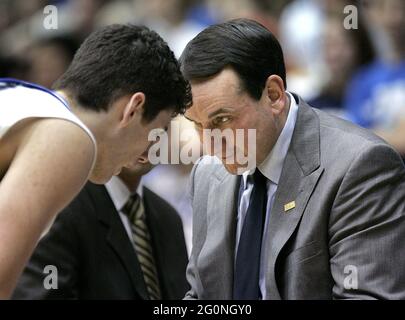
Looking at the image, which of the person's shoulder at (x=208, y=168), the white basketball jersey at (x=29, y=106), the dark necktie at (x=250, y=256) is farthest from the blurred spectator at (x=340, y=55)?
the white basketball jersey at (x=29, y=106)

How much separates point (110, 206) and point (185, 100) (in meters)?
0.73

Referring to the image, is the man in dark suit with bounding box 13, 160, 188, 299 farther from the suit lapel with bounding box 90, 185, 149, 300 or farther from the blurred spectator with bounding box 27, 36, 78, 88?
the blurred spectator with bounding box 27, 36, 78, 88

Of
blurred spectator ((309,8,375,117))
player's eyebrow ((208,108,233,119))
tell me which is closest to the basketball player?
player's eyebrow ((208,108,233,119))

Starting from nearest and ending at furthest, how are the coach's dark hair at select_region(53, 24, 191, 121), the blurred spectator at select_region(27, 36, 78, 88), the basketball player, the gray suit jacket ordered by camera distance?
the basketball player < the coach's dark hair at select_region(53, 24, 191, 121) < the gray suit jacket < the blurred spectator at select_region(27, 36, 78, 88)

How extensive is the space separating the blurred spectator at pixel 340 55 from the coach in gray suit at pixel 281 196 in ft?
6.42

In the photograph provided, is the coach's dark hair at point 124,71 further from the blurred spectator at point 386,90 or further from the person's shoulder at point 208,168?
the blurred spectator at point 386,90

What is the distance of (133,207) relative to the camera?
319 centimetres

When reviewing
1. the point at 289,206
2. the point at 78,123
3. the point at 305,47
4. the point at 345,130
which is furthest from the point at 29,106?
the point at 305,47

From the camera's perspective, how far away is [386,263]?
249 centimetres

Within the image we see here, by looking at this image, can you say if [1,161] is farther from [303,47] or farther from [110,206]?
[303,47]

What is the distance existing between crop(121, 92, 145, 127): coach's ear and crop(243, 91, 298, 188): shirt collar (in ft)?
1.67

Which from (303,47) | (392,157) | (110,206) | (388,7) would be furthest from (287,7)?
(392,157)

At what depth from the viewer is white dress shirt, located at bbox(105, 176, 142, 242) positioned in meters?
3.16

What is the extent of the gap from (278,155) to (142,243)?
2.11 feet
